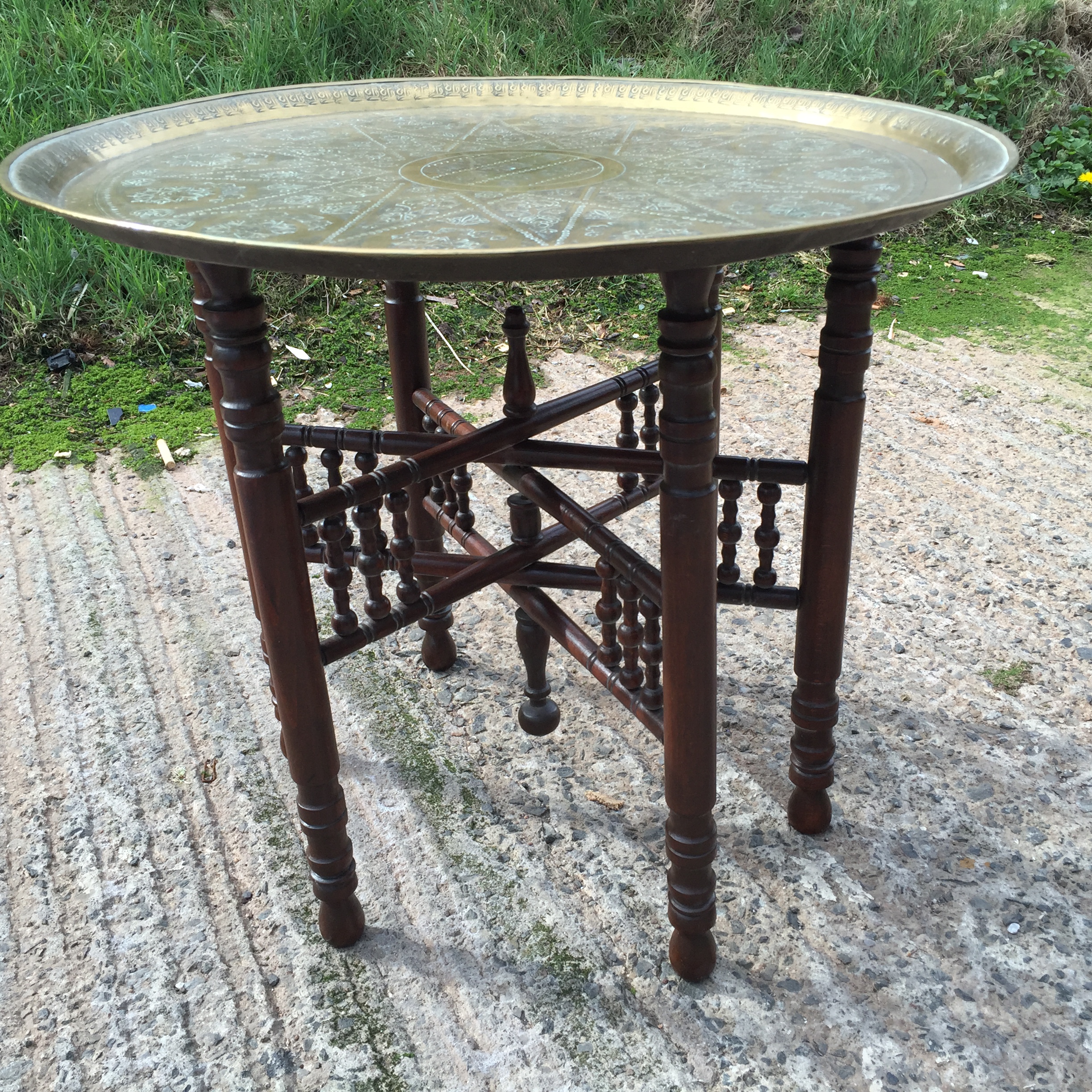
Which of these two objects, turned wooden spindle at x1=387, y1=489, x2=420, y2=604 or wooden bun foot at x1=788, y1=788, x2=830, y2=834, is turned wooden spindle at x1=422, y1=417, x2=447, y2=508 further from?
wooden bun foot at x1=788, y1=788, x2=830, y2=834

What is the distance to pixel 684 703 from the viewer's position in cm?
147

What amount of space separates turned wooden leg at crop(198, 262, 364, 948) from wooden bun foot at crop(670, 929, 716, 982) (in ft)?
1.72

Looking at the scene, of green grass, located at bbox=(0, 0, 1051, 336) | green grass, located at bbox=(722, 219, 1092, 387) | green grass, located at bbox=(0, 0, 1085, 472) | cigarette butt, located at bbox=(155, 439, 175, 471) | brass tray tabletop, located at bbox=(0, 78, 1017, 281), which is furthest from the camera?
green grass, located at bbox=(722, 219, 1092, 387)

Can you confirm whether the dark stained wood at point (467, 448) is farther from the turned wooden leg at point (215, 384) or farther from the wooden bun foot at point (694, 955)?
the wooden bun foot at point (694, 955)

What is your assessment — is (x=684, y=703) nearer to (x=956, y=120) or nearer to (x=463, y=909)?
(x=463, y=909)

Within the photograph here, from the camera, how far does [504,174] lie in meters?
1.53

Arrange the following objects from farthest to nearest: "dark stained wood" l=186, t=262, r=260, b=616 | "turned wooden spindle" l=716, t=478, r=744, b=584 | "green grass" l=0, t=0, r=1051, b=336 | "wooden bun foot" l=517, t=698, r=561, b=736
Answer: "green grass" l=0, t=0, r=1051, b=336
"wooden bun foot" l=517, t=698, r=561, b=736
"turned wooden spindle" l=716, t=478, r=744, b=584
"dark stained wood" l=186, t=262, r=260, b=616

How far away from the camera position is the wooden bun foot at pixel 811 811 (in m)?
1.89

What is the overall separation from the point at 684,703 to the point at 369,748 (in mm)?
938

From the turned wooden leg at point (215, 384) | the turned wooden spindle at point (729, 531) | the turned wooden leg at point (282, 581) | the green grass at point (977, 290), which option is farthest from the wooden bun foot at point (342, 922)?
the green grass at point (977, 290)

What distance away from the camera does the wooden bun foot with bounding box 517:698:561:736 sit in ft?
7.08

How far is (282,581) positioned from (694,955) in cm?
86

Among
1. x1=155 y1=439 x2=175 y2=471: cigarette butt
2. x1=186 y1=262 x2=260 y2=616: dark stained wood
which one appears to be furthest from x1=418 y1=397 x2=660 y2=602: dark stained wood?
x1=155 y1=439 x2=175 y2=471: cigarette butt

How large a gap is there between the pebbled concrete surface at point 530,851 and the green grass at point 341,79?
0.97m
